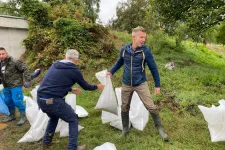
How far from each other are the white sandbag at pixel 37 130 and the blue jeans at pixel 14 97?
95cm

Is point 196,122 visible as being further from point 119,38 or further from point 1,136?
point 119,38

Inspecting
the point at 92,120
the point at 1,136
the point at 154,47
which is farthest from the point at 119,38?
the point at 1,136

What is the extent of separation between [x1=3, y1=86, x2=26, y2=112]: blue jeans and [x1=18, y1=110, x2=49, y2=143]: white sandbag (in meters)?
0.95

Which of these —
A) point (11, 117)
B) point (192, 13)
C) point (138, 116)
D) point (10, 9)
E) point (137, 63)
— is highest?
point (10, 9)

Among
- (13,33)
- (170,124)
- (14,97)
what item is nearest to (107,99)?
(170,124)

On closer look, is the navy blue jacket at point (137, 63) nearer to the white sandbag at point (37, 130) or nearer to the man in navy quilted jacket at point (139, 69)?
the man in navy quilted jacket at point (139, 69)

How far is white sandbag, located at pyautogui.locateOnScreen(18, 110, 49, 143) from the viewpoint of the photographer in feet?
12.5

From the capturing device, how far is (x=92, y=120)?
4.65 m

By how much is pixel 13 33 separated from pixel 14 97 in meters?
6.35

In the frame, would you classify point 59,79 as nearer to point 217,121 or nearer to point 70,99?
point 70,99

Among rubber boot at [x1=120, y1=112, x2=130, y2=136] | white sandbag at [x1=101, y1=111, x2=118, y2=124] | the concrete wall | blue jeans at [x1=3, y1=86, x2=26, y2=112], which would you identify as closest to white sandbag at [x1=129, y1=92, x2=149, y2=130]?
rubber boot at [x1=120, y1=112, x2=130, y2=136]

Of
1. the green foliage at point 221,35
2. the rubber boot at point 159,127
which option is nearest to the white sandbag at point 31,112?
the rubber boot at point 159,127

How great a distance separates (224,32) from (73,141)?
865 centimetres

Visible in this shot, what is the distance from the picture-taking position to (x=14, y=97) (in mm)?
4570
